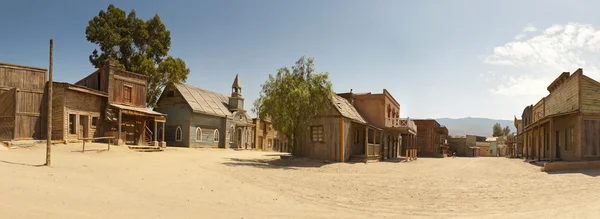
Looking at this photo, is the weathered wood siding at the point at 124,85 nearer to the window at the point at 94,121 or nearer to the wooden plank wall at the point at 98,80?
the wooden plank wall at the point at 98,80

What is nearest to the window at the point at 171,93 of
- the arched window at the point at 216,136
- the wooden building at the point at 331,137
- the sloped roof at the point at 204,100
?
the sloped roof at the point at 204,100

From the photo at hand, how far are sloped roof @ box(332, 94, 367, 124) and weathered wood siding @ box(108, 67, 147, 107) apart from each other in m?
16.8

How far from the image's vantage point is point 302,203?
1076cm

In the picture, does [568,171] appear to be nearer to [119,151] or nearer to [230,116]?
[119,151]

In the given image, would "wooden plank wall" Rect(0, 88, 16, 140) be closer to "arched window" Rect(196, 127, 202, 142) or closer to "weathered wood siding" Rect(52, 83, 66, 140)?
"weathered wood siding" Rect(52, 83, 66, 140)

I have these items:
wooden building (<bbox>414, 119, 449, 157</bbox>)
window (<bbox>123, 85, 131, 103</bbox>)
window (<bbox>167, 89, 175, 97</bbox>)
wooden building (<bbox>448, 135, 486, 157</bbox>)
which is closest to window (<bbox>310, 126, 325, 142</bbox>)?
window (<bbox>123, 85, 131, 103</bbox>)

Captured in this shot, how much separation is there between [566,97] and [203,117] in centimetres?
3068

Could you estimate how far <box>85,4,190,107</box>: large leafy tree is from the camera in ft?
126

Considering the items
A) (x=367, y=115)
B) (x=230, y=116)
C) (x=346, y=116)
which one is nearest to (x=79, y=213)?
(x=346, y=116)

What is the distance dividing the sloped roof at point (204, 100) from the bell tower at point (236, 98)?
70cm

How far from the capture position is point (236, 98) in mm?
44969

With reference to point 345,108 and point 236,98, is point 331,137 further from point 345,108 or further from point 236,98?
point 236,98

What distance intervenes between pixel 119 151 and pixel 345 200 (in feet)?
59.7

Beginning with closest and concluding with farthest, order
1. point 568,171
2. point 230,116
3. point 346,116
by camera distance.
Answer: point 568,171 < point 346,116 < point 230,116
